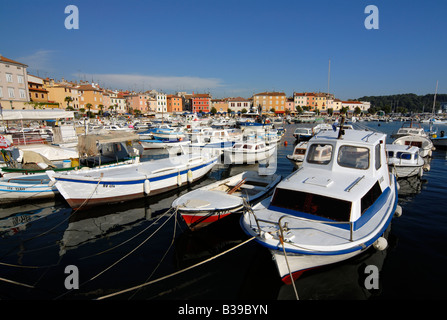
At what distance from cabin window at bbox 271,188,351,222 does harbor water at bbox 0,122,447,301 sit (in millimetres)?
1840

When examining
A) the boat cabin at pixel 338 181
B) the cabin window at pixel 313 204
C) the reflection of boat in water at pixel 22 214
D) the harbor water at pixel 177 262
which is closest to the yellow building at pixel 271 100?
the harbor water at pixel 177 262

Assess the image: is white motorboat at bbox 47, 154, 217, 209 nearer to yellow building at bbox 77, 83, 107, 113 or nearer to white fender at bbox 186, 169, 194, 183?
white fender at bbox 186, 169, 194, 183

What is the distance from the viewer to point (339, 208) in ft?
24.1

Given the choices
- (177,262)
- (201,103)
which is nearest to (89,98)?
(201,103)

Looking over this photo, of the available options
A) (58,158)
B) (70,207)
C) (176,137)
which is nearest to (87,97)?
(176,137)

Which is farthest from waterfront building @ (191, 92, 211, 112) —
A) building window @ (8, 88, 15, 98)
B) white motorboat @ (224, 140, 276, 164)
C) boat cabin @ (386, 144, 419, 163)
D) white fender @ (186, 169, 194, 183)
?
white fender @ (186, 169, 194, 183)

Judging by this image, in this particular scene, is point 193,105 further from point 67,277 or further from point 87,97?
point 67,277

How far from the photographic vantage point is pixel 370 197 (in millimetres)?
8180

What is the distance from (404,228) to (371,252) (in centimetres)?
356

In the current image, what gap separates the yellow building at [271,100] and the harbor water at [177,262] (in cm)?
11717

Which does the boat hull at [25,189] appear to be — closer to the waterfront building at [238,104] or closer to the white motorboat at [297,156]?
the white motorboat at [297,156]

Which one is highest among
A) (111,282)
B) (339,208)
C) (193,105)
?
(193,105)

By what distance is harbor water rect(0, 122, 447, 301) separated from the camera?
7.26 metres

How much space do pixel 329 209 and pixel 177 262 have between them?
18.4ft
